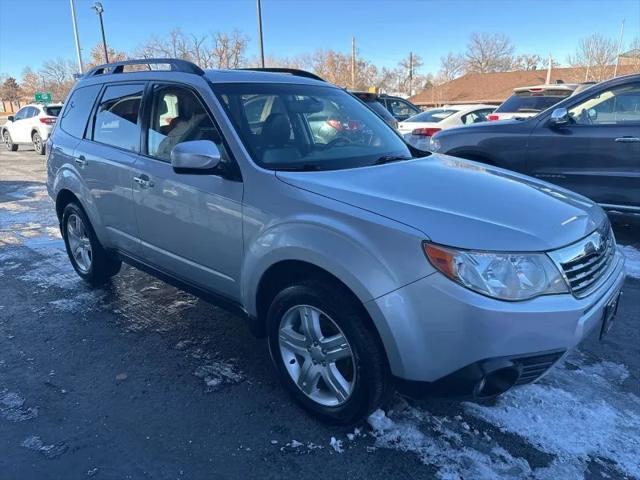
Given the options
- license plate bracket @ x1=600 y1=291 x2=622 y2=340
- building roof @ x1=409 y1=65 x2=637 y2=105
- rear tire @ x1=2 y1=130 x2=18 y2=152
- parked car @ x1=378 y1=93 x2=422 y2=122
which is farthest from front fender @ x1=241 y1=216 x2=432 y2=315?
building roof @ x1=409 y1=65 x2=637 y2=105

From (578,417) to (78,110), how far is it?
14.5ft

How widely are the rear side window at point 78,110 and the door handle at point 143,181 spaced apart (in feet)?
3.96

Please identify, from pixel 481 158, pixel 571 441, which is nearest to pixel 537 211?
pixel 571 441

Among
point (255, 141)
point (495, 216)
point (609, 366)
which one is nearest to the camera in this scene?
point (495, 216)

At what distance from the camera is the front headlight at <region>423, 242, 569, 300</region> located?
2047mm

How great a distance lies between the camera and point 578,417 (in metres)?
2.63

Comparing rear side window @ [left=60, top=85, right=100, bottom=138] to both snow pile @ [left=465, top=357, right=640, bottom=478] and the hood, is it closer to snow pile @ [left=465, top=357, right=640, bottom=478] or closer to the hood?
the hood

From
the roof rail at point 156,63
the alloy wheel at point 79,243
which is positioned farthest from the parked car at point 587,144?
the alloy wheel at point 79,243

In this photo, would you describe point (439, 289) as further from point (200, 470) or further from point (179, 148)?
point (179, 148)

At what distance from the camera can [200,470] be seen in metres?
2.33

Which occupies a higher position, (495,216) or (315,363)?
(495,216)

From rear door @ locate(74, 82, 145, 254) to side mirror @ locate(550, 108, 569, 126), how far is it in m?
4.29

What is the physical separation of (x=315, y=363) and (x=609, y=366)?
1.92 m

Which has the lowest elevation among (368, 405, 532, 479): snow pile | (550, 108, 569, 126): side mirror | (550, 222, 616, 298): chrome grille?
(368, 405, 532, 479): snow pile
